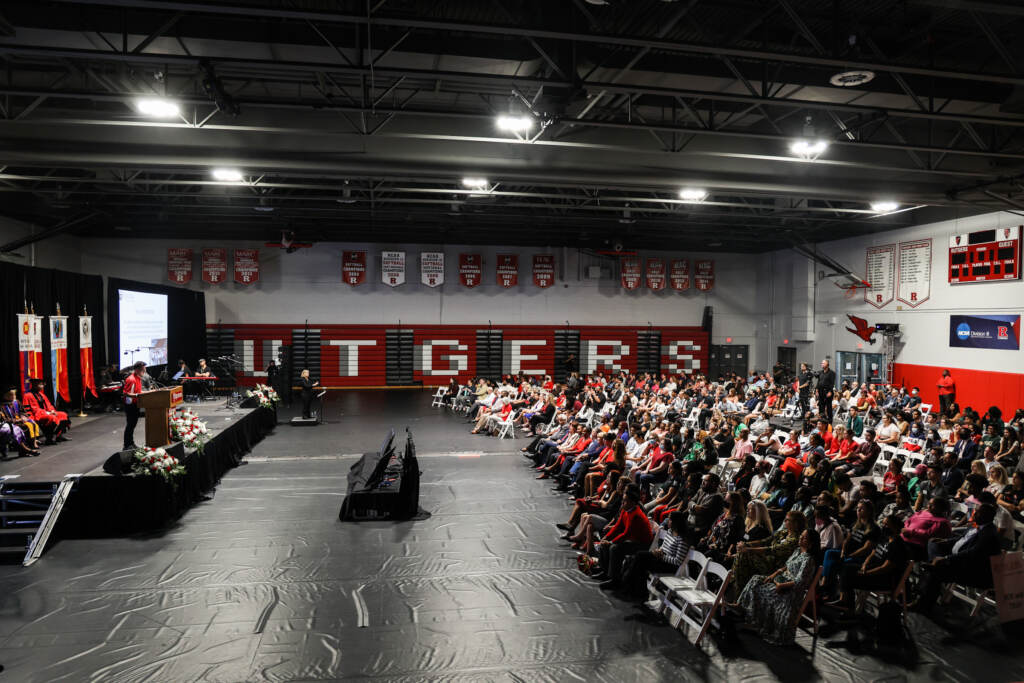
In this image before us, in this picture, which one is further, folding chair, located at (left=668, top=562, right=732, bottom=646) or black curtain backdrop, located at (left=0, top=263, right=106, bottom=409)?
black curtain backdrop, located at (left=0, top=263, right=106, bottom=409)

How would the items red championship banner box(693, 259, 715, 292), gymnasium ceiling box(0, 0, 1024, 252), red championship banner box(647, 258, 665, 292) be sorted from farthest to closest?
1. red championship banner box(693, 259, 715, 292)
2. red championship banner box(647, 258, 665, 292)
3. gymnasium ceiling box(0, 0, 1024, 252)

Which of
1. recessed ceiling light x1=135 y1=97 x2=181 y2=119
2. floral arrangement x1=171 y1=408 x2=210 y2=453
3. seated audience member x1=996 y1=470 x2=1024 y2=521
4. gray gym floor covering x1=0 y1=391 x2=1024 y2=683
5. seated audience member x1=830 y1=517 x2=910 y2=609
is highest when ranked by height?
recessed ceiling light x1=135 y1=97 x2=181 y2=119

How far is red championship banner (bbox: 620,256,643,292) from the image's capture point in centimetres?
2421

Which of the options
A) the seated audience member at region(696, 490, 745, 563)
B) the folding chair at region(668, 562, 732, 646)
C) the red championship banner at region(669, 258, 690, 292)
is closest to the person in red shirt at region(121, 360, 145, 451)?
the folding chair at region(668, 562, 732, 646)

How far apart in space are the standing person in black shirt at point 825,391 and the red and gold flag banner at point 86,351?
715 inches

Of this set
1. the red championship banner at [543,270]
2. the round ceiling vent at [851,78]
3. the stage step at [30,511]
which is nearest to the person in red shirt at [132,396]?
the stage step at [30,511]

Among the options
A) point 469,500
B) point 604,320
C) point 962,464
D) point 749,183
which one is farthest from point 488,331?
point 962,464

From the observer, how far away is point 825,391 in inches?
601

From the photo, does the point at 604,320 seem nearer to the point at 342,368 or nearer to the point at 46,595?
the point at 342,368

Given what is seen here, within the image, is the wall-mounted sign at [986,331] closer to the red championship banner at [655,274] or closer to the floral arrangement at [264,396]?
the red championship banner at [655,274]

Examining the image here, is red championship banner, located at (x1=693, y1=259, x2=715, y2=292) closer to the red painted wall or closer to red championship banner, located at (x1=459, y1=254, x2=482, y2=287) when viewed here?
the red painted wall

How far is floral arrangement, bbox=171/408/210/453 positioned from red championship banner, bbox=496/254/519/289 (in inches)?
595

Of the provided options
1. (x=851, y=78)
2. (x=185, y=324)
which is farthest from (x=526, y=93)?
(x=185, y=324)

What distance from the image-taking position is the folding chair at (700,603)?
16.1 feet
